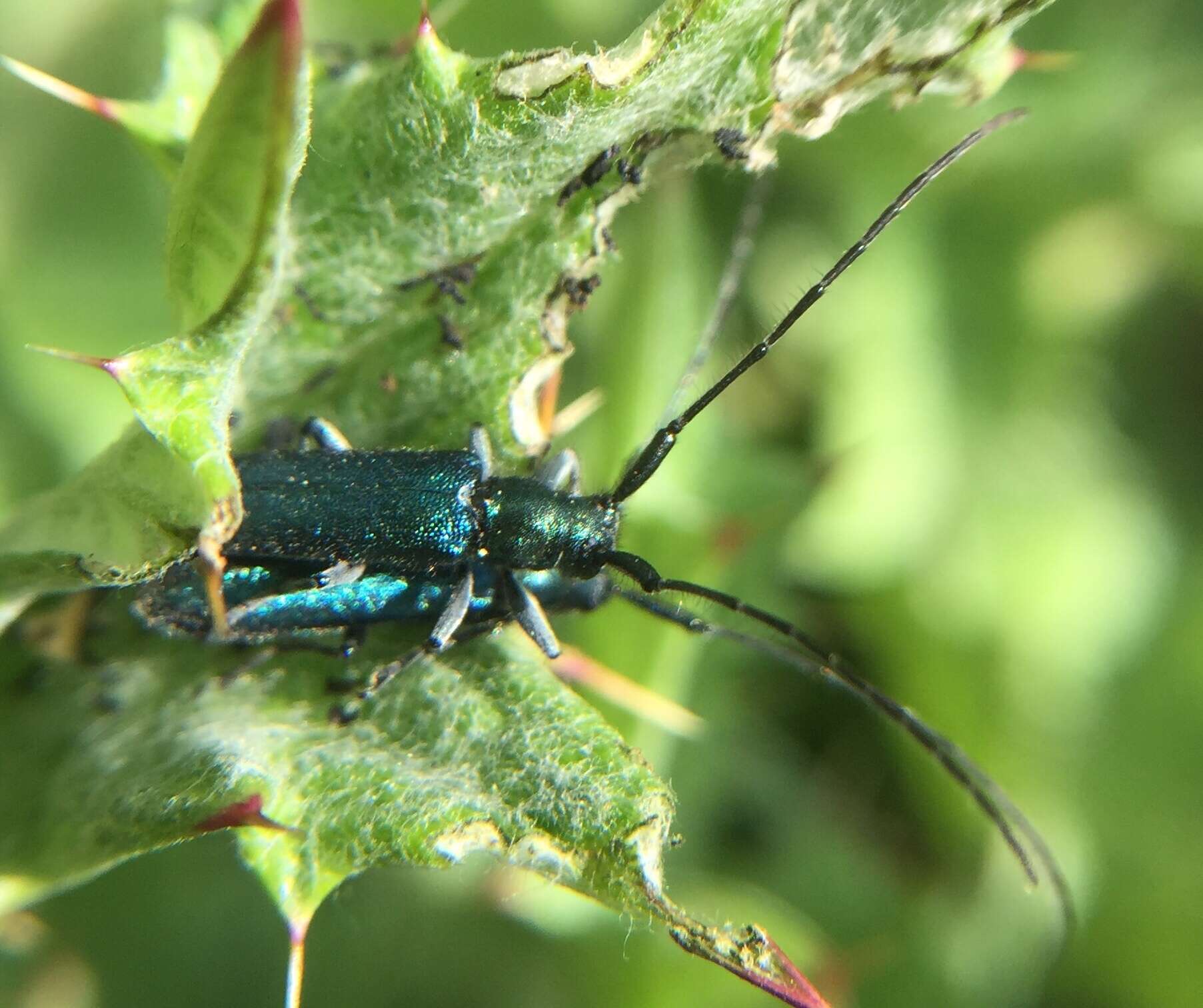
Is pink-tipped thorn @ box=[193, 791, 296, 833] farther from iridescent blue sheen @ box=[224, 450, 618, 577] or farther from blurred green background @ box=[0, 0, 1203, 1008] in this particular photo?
blurred green background @ box=[0, 0, 1203, 1008]

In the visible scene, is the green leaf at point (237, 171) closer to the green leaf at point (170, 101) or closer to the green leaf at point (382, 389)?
the green leaf at point (382, 389)

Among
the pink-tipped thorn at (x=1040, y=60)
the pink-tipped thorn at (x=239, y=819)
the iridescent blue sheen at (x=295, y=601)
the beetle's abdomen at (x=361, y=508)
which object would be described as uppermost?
the pink-tipped thorn at (x=1040, y=60)

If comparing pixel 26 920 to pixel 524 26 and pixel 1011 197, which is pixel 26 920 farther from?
pixel 1011 197

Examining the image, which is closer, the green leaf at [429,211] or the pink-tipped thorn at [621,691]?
the green leaf at [429,211]

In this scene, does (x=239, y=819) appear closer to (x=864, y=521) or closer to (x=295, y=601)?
(x=295, y=601)

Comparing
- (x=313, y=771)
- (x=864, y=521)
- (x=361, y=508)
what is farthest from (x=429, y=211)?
(x=864, y=521)

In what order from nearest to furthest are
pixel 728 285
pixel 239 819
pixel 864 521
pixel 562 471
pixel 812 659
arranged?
pixel 239 819 < pixel 562 471 < pixel 812 659 < pixel 728 285 < pixel 864 521

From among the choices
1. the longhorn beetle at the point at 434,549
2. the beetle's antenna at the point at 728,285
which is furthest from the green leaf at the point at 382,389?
the beetle's antenna at the point at 728,285
